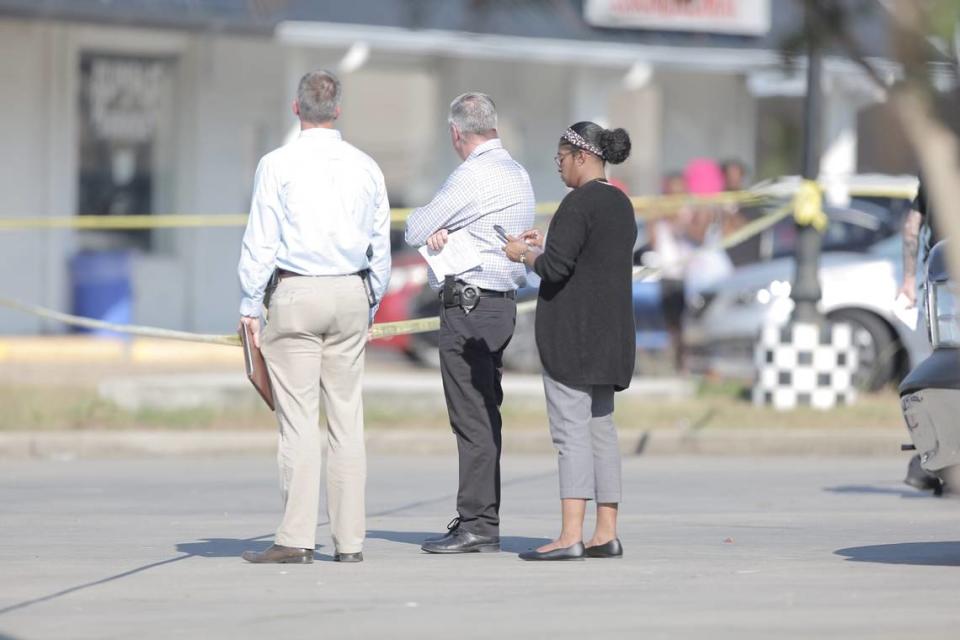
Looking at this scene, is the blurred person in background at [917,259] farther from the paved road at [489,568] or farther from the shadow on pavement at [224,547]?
the shadow on pavement at [224,547]

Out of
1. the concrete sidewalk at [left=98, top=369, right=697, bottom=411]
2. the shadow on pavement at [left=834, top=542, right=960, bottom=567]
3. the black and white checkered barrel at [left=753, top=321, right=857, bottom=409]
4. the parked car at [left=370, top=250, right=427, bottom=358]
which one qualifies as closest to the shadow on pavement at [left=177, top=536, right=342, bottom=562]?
the shadow on pavement at [left=834, top=542, right=960, bottom=567]

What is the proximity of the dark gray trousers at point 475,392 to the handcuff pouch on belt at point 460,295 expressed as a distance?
28 mm

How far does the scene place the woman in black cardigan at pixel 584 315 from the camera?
6875 mm

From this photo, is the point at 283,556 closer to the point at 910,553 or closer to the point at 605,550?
the point at 605,550

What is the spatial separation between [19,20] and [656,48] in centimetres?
732

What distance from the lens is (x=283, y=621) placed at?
569 cm

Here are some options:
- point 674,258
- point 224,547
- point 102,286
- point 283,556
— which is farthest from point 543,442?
point 102,286

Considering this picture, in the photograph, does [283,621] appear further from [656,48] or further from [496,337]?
[656,48]

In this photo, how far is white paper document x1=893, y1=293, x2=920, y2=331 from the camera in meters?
9.23

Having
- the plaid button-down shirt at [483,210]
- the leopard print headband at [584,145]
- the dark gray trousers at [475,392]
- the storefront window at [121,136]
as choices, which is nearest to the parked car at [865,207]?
the storefront window at [121,136]

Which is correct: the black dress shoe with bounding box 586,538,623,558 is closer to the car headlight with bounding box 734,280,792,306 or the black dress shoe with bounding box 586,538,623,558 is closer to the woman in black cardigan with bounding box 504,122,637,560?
the woman in black cardigan with bounding box 504,122,637,560

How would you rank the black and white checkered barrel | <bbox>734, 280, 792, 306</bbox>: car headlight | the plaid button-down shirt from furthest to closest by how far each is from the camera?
<bbox>734, 280, 792, 306</bbox>: car headlight < the black and white checkered barrel < the plaid button-down shirt

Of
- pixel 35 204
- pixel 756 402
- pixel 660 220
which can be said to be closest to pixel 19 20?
pixel 35 204

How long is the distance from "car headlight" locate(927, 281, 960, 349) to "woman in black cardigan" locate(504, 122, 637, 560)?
1318 mm
